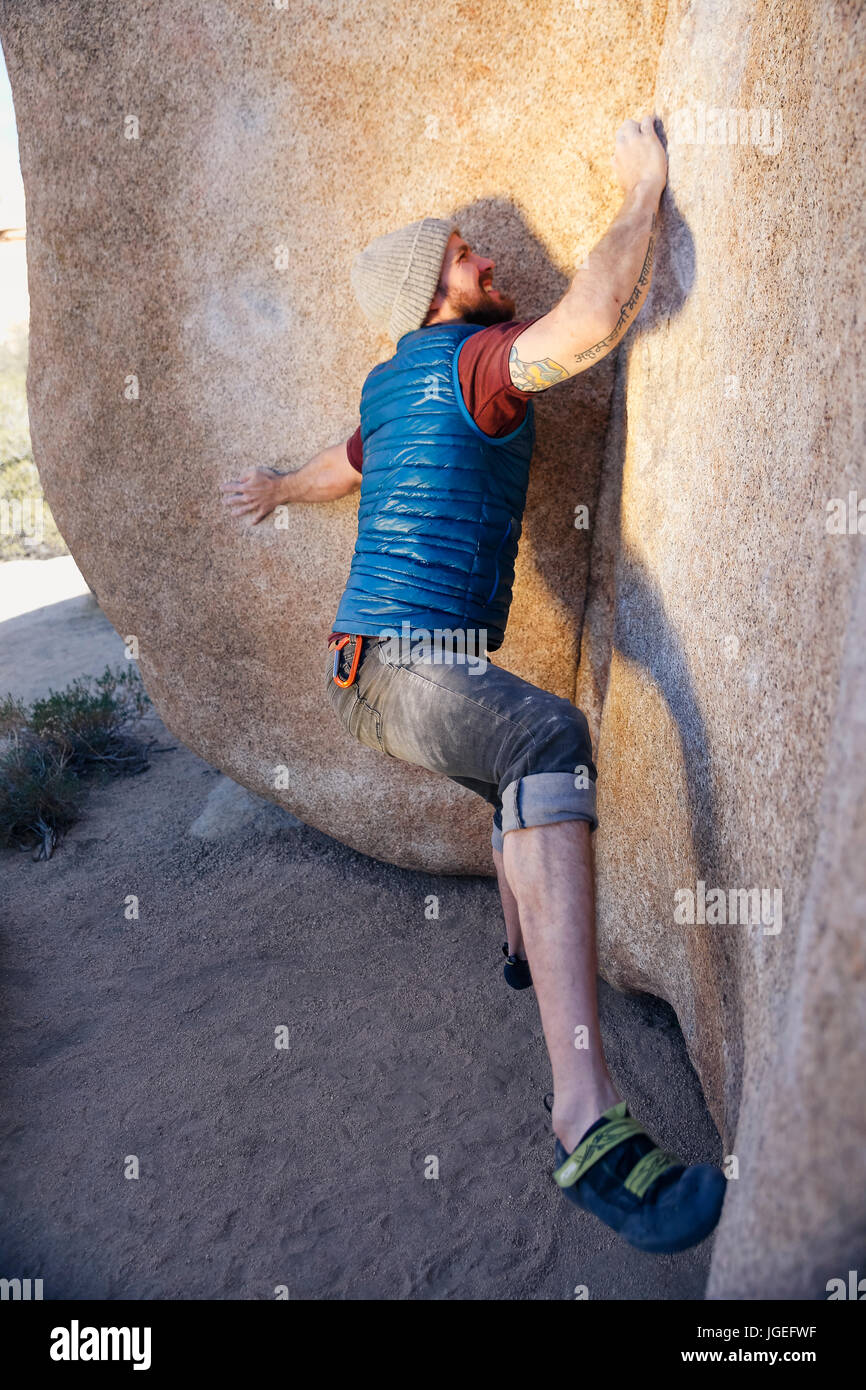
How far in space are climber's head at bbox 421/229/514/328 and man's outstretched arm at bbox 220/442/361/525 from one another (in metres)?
0.60

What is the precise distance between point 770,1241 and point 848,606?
90 cm

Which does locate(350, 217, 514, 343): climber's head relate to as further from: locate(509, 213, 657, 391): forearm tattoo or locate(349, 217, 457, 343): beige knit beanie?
locate(509, 213, 657, 391): forearm tattoo

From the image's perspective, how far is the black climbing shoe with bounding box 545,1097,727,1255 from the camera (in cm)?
167

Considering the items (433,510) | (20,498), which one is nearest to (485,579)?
(433,510)

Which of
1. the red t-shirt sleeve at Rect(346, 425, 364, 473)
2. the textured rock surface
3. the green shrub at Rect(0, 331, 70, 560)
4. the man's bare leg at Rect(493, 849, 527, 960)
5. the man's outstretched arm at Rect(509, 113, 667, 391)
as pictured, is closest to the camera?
the textured rock surface

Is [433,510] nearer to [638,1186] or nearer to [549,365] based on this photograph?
[549,365]

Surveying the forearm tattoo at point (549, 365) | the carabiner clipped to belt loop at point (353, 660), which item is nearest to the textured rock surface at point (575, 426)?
the forearm tattoo at point (549, 365)

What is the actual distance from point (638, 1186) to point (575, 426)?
2192mm

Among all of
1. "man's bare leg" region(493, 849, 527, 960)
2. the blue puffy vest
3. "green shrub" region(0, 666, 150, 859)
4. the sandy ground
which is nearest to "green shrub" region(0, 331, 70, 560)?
"green shrub" region(0, 666, 150, 859)

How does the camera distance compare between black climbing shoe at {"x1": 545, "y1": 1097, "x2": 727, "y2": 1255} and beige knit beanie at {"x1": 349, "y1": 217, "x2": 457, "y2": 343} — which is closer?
black climbing shoe at {"x1": 545, "y1": 1097, "x2": 727, "y2": 1255}

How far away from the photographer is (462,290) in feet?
8.86

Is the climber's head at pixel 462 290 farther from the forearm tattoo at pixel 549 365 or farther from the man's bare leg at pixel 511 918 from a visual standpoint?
the man's bare leg at pixel 511 918

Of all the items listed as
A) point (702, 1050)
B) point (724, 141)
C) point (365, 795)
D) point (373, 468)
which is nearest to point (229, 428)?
point (373, 468)

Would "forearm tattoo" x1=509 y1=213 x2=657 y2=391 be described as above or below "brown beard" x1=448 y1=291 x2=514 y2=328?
below
